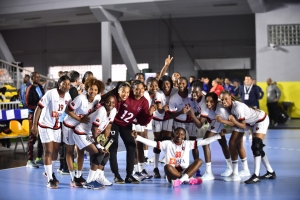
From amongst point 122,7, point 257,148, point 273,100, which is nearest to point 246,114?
point 257,148

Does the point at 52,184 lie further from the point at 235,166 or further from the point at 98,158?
the point at 235,166

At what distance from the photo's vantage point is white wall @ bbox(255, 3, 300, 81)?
2130cm

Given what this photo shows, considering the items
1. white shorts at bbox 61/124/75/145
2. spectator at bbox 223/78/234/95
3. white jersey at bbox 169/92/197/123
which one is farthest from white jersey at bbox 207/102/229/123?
spectator at bbox 223/78/234/95

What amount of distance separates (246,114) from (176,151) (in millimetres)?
1225

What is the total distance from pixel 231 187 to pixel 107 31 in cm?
1539

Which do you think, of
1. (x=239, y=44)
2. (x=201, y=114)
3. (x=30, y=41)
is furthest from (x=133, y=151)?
(x=30, y=41)

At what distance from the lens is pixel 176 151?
7781 mm

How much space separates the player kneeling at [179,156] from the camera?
761cm

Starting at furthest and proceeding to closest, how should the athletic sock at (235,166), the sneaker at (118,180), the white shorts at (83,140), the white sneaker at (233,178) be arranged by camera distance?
the athletic sock at (235,166) → the white sneaker at (233,178) → the sneaker at (118,180) → the white shorts at (83,140)

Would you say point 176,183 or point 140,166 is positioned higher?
point 140,166

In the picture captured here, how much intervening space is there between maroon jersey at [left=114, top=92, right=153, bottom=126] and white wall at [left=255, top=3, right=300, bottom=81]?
1467 centimetres

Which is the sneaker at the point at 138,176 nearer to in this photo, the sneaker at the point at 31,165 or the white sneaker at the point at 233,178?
the white sneaker at the point at 233,178

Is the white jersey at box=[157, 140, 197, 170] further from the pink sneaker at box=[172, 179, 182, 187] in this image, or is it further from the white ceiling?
the white ceiling

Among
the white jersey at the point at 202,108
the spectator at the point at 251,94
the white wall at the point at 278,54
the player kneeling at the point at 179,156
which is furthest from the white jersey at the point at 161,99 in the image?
the white wall at the point at 278,54
